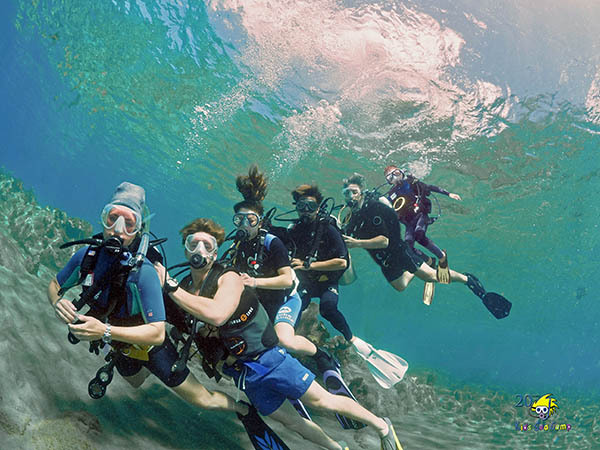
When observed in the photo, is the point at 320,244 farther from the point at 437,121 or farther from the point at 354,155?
the point at 354,155

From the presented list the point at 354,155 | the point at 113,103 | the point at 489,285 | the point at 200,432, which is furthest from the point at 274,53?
the point at 489,285

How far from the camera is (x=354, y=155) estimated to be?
57.0ft

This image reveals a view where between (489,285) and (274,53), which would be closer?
(274,53)

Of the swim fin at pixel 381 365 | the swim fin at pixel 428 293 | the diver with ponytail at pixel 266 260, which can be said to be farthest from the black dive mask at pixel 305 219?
the swim fin at pixel 428 293

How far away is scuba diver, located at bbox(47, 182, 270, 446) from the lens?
8.89ft

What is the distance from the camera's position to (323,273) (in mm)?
6594

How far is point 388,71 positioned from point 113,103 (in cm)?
1805

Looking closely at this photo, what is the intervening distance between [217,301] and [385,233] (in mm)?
5126

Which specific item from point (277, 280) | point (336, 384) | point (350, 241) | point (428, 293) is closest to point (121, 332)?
point (277, 280)

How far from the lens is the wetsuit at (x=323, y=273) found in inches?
238

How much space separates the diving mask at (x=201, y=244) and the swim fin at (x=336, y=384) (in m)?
2.77

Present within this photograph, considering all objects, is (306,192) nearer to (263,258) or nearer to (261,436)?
(263,258)

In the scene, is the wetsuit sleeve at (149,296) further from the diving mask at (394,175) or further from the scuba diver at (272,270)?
the diving mask at (394,175)

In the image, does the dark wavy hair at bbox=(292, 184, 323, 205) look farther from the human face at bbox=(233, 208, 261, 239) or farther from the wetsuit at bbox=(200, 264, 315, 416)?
the wetsuit at bbox=(200, 264, 315, 416)
